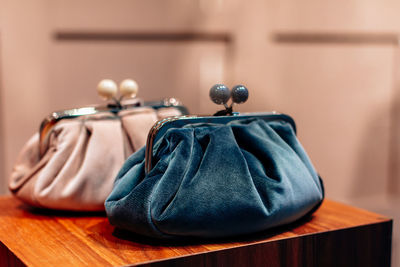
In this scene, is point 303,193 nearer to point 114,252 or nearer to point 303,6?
point 114,252

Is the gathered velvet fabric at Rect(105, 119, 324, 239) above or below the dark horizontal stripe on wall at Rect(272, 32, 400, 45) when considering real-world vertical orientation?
below

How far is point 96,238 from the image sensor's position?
0.65 metres

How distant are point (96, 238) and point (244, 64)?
4.05 ft

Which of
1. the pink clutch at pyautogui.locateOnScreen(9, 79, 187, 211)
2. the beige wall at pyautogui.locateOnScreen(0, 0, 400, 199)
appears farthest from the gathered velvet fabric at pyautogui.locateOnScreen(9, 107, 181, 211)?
the beige wall at pyautogui.locateOnScreen(0, 0, 400, 199)

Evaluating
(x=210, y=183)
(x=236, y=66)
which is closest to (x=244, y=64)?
(x=236, y=66)

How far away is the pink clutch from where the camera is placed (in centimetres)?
76

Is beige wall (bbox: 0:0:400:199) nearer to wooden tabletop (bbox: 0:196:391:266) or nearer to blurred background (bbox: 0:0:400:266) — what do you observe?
blurred background (bbox: 0:0:400:266)

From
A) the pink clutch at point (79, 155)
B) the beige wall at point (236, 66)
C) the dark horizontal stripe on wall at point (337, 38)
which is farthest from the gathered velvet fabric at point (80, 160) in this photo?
the dark horizontal stripe on wall at point (337, 38)

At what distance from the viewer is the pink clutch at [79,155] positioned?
0.76 m

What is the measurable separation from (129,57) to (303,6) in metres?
0.75

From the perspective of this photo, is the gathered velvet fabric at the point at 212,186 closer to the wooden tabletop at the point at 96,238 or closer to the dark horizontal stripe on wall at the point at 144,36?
the wooden tabletop at the point at 96,238

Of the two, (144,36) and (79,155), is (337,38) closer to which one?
(144,36)

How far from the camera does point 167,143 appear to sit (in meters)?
0.66

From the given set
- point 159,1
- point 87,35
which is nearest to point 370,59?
point 159,1
